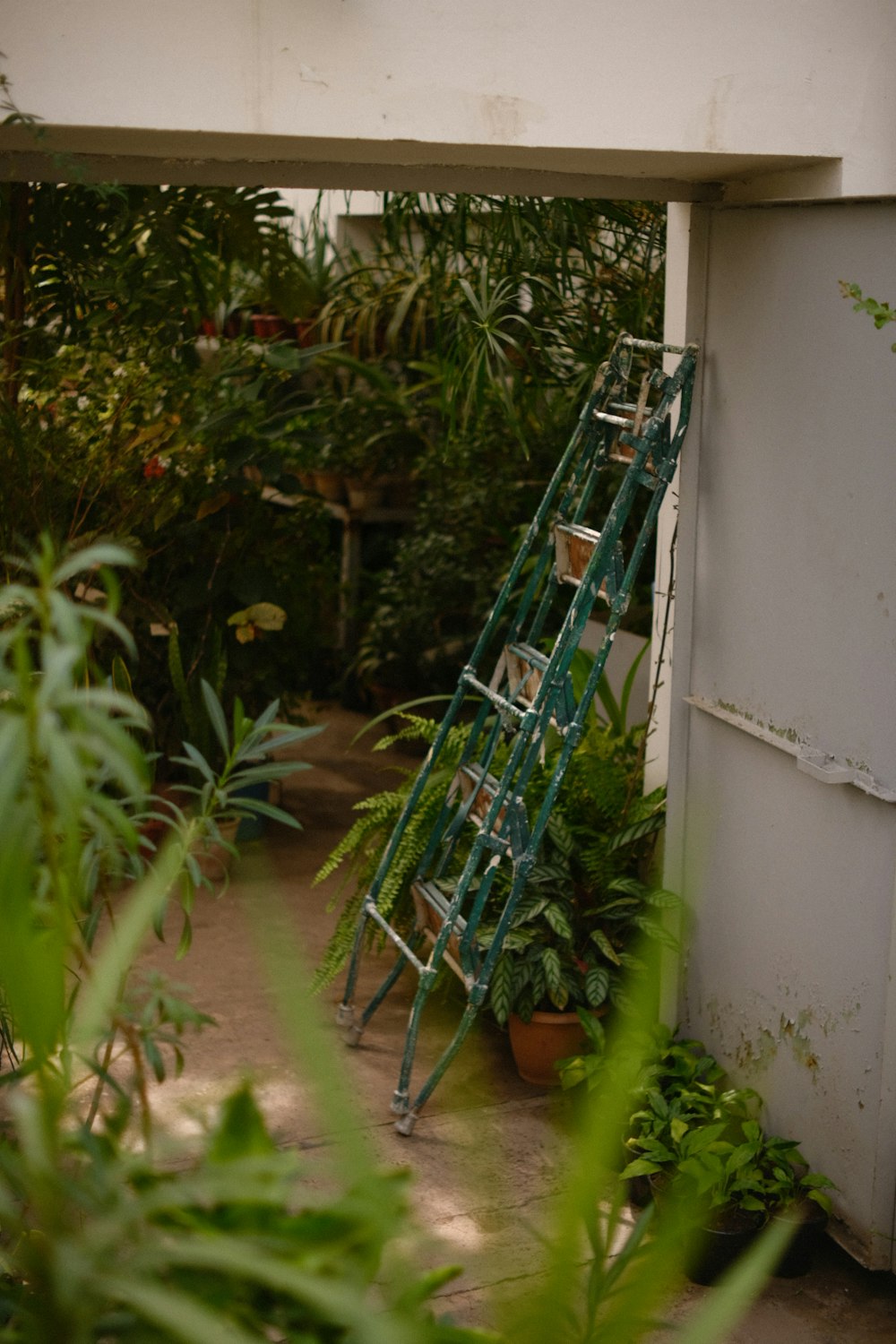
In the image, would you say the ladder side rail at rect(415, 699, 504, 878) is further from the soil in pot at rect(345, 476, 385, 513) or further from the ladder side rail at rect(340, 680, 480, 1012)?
the soil in pot at rect(345, 476, 385, 513)

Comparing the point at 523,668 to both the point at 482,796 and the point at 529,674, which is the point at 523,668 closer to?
the point at 529,674

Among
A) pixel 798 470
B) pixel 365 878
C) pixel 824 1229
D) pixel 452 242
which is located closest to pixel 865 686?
pixel 798 470

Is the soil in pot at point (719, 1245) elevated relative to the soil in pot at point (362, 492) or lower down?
lower down

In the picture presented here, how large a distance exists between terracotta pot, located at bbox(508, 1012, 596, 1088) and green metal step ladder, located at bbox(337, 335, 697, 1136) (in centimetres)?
19

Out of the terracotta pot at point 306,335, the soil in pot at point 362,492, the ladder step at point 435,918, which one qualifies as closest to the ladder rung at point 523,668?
the ladder step at point 435,918

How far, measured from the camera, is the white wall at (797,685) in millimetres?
2480

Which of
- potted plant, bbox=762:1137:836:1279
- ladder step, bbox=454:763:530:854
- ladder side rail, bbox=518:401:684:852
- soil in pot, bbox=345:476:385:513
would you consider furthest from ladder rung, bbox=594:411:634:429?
soil in pot, bbox=345:476:385:513

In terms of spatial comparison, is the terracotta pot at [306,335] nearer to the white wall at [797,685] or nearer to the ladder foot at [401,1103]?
the white wall at [797,685]

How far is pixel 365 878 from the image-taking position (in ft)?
12.3

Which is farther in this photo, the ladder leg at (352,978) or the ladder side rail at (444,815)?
the ladder leg at (352,978)

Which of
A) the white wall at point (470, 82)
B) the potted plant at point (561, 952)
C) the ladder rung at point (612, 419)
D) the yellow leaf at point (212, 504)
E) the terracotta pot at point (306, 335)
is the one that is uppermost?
the terracotta pot at point (306, 335)

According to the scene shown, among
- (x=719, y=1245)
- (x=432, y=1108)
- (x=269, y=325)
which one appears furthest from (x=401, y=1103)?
(x=269, y=325)

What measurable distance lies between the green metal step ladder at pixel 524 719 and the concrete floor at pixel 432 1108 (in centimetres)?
11

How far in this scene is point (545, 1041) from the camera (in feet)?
10.8
